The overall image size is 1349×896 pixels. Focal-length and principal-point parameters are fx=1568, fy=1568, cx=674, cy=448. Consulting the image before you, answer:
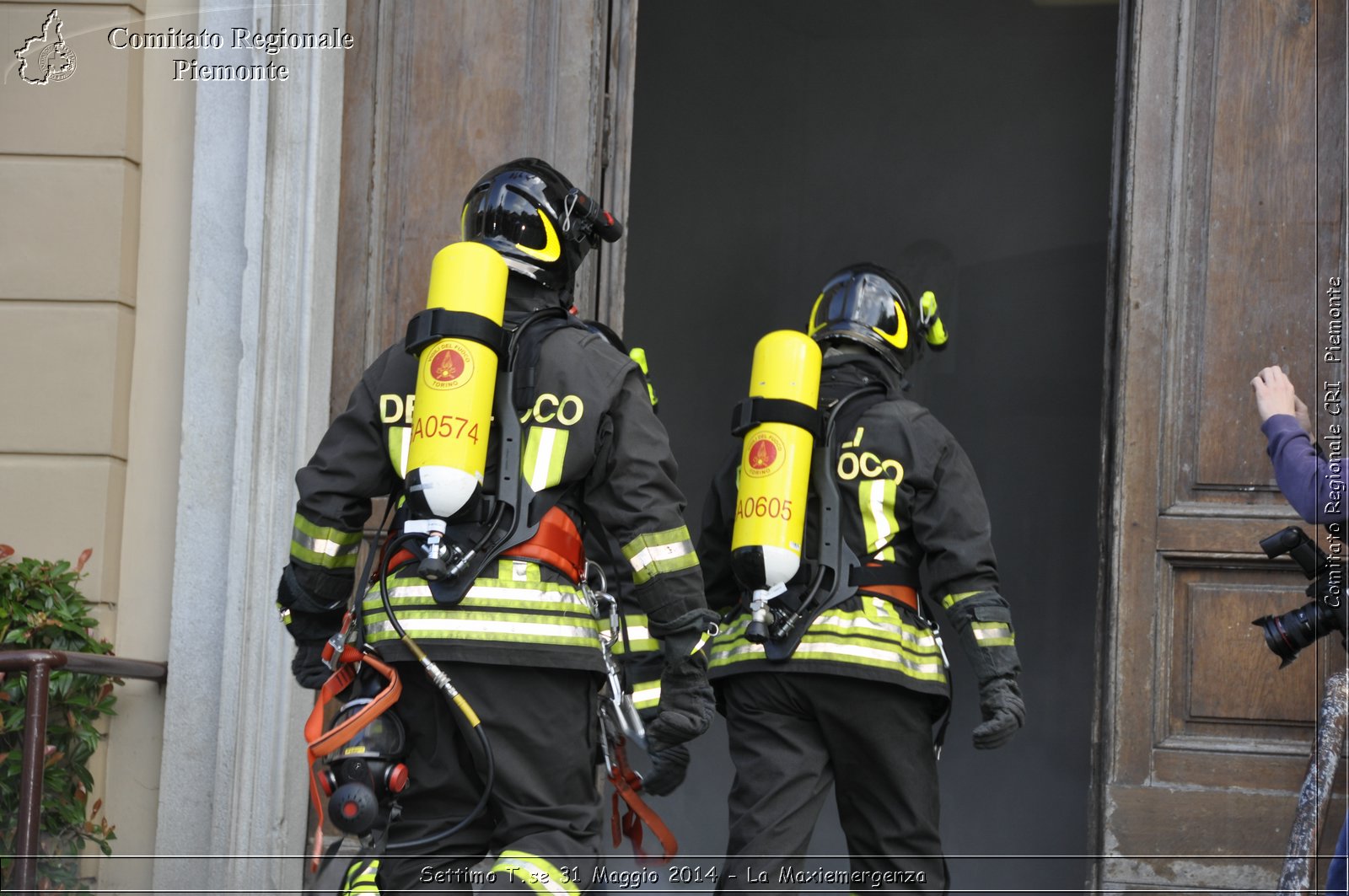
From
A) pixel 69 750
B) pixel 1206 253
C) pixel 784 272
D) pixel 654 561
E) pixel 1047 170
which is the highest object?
pixel 1047 170

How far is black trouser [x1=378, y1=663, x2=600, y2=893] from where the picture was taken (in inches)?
121

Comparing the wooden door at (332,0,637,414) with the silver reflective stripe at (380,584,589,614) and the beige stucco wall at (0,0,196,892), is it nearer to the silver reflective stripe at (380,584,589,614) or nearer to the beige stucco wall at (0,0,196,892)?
the beige stucco wall at (0,0,196,892)

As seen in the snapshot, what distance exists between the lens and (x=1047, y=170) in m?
7.54

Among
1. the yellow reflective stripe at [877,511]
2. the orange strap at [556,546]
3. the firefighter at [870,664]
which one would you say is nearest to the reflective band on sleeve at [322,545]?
the orange strap at [556,546]

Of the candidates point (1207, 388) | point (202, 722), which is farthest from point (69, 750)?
point (1207, 388)

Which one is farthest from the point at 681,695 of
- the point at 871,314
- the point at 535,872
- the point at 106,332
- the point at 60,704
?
the point at 106,332

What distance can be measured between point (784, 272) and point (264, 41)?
3.53 meters

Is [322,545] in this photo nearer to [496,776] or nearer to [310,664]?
[310,664]

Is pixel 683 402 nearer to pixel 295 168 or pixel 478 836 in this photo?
pixel 295 168

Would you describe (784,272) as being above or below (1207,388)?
above

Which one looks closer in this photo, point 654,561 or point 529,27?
point 654,561

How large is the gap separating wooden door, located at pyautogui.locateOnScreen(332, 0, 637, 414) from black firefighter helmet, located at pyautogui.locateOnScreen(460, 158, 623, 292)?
1341 millimetres

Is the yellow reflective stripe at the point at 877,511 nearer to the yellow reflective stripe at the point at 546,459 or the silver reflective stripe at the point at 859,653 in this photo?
the silver reflective stripe at the point at 859,653

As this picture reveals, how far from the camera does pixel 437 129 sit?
4.91 meters
